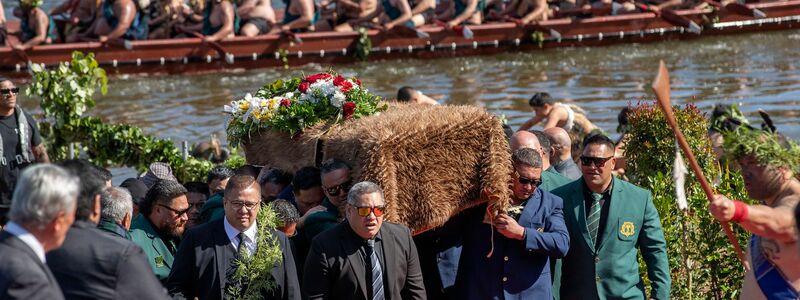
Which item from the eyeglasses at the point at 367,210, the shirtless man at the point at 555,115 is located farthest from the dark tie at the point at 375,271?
the shirtless man at the point at 555,115

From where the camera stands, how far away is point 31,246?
4.23 meters

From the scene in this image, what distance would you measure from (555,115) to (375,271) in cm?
574

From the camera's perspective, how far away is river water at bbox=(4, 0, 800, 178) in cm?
1762

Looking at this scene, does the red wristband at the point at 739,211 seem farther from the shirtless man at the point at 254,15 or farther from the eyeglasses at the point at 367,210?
the shirtless man at the point at 254,15

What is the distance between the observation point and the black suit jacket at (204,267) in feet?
20.3

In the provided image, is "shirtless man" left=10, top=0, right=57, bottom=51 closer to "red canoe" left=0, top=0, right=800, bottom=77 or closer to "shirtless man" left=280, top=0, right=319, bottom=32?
"red canoe" left=0, top=0, right=800, bottom=77

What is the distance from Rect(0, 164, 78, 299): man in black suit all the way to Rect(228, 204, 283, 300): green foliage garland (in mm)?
1940

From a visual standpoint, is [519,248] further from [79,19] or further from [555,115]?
[79,19]

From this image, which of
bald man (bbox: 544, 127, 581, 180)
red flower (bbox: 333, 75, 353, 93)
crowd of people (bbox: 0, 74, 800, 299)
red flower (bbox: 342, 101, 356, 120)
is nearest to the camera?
crowd of people (bbox: 0, 74, 800, 299)

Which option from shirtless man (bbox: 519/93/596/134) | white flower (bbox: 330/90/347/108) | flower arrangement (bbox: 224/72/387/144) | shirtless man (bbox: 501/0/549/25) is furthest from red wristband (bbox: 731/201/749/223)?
shirtless man (bbox: 501/0/549/25)

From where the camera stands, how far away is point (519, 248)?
22.6 ft

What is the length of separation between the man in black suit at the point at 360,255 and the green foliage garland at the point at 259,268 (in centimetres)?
17

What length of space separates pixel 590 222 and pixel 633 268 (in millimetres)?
342

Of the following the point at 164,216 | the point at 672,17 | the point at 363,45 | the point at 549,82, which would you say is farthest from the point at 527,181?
the point at 672,17
